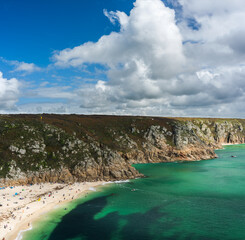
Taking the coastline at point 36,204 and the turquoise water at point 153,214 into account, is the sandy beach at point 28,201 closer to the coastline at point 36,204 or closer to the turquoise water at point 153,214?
the coastline at point 36,204

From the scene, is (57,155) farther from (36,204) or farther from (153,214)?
(153,214)

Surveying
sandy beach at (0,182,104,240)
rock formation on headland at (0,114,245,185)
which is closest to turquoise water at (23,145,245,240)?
sandy beach at (0,182,104,240)

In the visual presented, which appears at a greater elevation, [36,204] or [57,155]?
[57,155]

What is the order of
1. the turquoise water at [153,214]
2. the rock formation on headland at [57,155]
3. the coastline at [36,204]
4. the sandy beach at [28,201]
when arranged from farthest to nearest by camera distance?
the rock formation on headland at [57,155] → the sandy beach at [28,201] → the coastline at [36,204] → the turquoise water at [153,214]

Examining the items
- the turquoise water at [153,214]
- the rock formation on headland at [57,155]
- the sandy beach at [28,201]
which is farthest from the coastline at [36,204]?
the rock formation on headland at [57,155]

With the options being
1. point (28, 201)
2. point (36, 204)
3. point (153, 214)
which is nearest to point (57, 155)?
point (28, 201)
